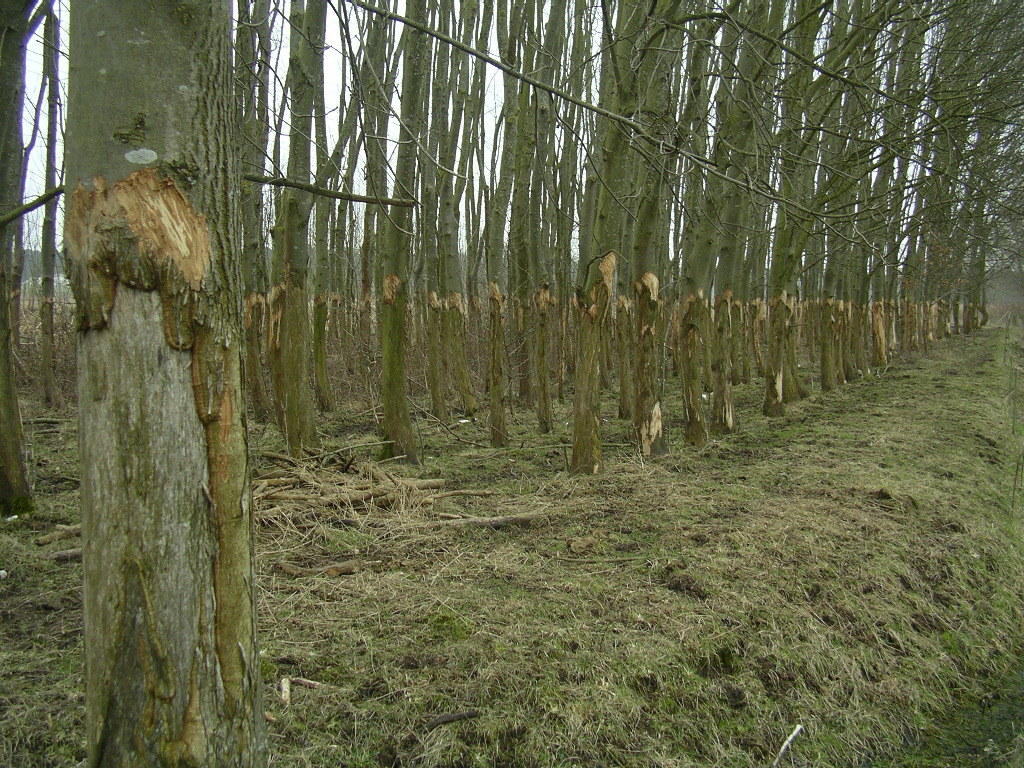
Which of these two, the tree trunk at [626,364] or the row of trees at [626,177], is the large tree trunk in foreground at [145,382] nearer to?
the row of trees at [626,177]

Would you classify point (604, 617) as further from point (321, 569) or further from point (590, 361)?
point (590, 361)

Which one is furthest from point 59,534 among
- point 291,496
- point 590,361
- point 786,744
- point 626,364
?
point 626,364

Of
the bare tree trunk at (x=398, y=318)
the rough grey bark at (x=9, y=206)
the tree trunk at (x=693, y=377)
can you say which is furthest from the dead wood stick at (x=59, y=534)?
the tree trunk at (x=693, y=377)

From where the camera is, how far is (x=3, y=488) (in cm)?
511

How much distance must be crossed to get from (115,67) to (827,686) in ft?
12.2

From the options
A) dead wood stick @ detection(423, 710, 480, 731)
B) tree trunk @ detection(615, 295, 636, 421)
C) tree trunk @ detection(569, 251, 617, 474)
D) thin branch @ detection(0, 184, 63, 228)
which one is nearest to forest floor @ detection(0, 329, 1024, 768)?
dead wood stick @ detection(423, 710, 480, 731)

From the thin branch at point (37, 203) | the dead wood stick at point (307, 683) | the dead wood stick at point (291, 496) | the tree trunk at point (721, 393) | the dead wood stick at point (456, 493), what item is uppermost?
the thin branch at point (37, 203)

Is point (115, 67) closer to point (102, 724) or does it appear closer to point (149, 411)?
point (149, 411)

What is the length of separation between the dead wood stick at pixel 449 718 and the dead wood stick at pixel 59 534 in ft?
10.1

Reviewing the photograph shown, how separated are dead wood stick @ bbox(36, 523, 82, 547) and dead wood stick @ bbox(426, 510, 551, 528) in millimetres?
2228

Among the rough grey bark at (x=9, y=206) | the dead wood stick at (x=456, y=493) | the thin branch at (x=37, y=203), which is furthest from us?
the dead wood stick at (x=456, y=493)

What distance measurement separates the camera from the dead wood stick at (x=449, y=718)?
9.21 ft

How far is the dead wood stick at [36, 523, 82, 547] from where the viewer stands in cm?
459

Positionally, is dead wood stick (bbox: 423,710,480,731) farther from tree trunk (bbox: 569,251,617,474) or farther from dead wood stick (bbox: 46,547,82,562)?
tree trunk (bbox: 569,251,617,474)
